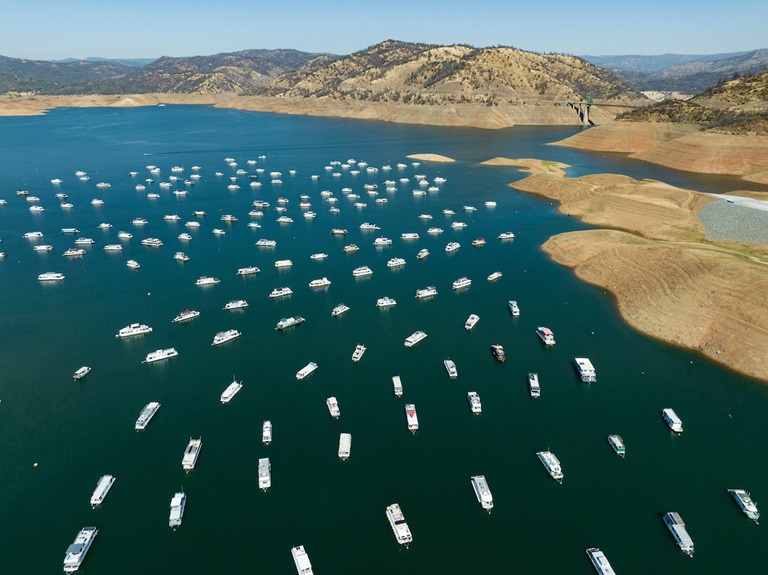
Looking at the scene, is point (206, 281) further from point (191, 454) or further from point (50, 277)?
point (191, 454)

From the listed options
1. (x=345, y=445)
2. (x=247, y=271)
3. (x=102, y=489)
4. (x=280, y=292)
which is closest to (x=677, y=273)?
(x=345, y=445)

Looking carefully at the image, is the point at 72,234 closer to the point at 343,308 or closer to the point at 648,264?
the point at 343,308

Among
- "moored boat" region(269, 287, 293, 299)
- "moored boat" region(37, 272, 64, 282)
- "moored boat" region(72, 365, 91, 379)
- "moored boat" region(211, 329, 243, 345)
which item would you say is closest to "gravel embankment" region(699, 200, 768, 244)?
"moored boat" region(269, 287, 293, 299)

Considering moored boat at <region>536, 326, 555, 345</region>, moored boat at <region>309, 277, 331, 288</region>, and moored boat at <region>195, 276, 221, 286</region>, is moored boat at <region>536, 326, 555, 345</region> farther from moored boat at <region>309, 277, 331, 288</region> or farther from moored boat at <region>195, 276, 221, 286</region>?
moored boat at <region>195, 276, 221, 286</region>

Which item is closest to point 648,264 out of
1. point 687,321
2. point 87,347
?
point 687,321

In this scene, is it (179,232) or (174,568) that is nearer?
(174,568)

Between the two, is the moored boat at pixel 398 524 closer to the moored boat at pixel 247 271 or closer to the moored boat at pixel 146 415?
the moored boat at pixel 146 415
